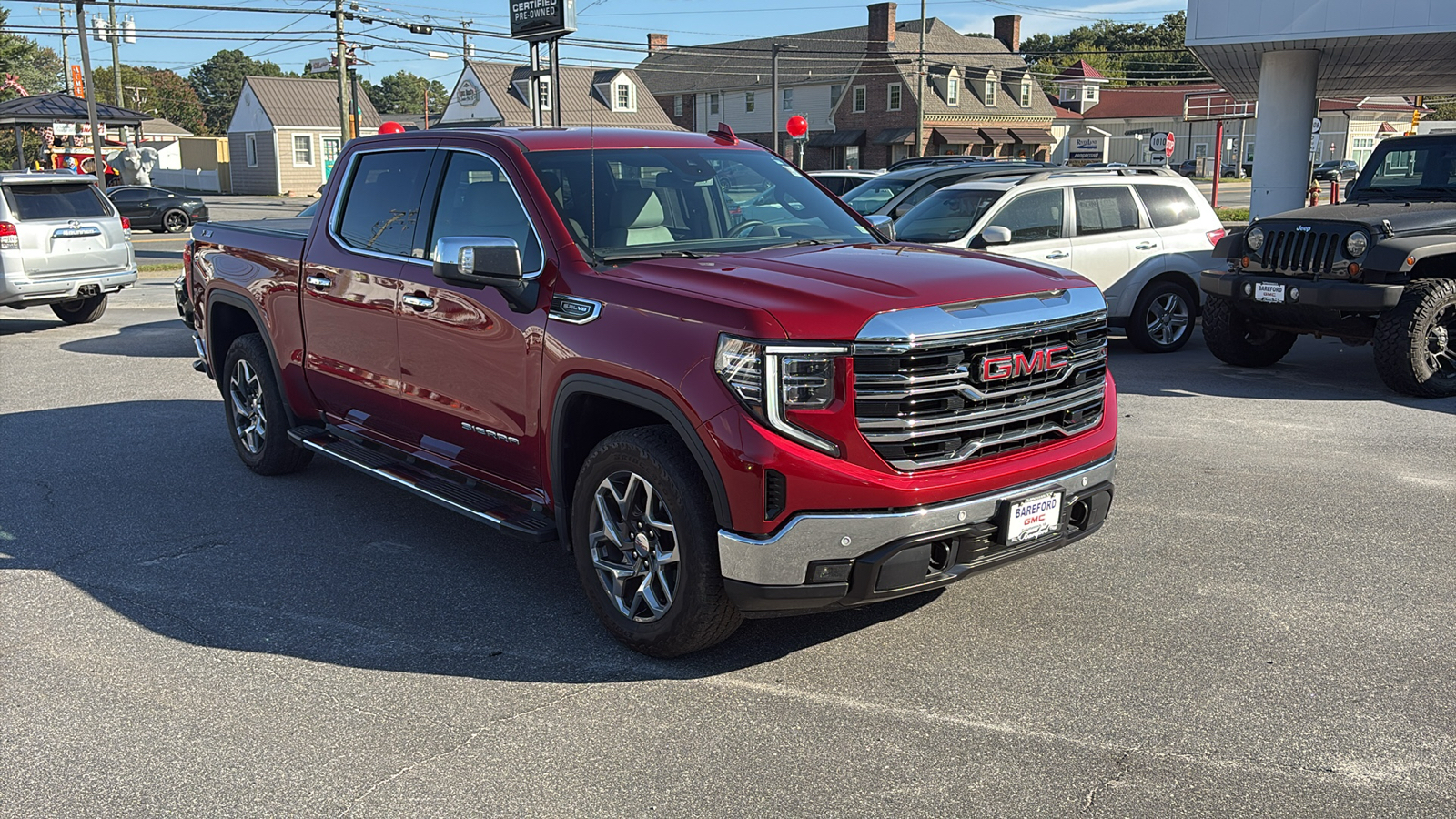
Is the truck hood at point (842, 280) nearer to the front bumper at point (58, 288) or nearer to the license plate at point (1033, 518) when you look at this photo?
the license plate at point (1033, 518)

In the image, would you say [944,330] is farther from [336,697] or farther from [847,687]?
[336,697]

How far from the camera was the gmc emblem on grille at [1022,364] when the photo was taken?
414cm

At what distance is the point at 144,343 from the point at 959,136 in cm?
5351

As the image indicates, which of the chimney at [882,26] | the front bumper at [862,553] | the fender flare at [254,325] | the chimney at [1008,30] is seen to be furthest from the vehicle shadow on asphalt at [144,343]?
the chimney at [1008,30]

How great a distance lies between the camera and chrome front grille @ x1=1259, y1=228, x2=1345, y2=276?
9.34 meters

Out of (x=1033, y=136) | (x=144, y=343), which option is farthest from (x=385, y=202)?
(x=1033, y=136)

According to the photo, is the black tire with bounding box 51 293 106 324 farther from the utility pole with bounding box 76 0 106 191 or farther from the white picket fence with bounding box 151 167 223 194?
the white picket fence with bounding box 151 167 223 194

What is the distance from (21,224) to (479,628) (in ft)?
37.1

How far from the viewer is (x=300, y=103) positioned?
5997 centimetres

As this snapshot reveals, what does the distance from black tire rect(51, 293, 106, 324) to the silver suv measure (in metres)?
0.32

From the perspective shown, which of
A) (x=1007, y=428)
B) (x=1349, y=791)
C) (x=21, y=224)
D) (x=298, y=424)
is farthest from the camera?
(x=21, y=224)

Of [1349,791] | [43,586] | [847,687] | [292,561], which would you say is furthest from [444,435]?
[1349,791]

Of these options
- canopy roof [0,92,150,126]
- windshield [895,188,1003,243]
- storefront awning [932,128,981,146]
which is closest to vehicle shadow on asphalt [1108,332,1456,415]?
windshield [895,188,1003,243]

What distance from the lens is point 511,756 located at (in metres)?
3.74
